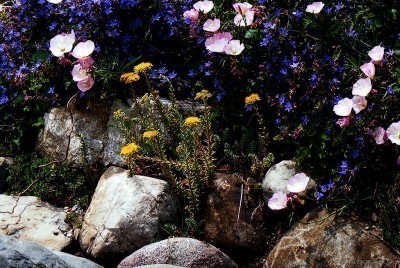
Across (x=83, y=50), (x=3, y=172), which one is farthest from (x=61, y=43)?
(x=3, y=172)

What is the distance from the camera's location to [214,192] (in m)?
4.55

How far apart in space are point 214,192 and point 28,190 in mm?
1435

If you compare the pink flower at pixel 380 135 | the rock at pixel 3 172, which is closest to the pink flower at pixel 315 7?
the pink flower at pixel 380 135

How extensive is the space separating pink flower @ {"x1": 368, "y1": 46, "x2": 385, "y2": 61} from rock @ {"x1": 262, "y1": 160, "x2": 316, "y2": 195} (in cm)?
83

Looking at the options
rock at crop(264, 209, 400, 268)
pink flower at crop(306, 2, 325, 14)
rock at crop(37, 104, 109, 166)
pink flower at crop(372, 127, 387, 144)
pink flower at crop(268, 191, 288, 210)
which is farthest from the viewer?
rock at crop(37, 104, 109, 166)

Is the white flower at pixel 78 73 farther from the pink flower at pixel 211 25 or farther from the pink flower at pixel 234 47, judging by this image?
the pink flower at pixel 234 47

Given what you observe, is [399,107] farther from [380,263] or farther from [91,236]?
[91,236]

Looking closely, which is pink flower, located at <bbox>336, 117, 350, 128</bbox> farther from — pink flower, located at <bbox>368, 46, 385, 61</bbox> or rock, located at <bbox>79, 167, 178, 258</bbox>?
rock, located at <bbox>79, 167, 178, 258</bbox>

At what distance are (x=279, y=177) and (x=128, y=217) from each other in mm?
988

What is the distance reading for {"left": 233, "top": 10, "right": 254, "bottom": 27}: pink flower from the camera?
15.5 feet

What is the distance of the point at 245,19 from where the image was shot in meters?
4.79

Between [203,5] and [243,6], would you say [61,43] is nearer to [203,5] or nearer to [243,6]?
[203,5]

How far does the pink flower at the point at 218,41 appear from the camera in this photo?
4.71 metres

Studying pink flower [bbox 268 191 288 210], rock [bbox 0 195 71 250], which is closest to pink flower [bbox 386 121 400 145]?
pink flower [bbox 268 191 288 210]
